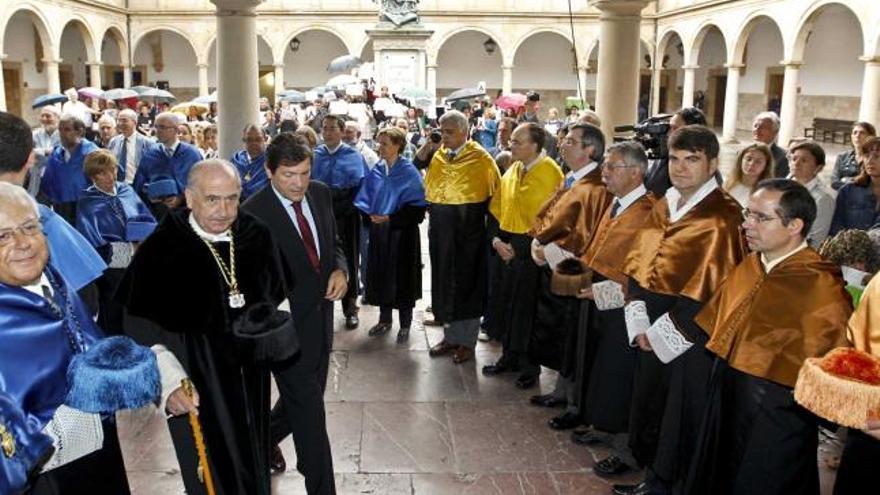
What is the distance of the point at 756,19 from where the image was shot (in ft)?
78.7

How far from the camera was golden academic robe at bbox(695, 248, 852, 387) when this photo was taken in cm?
283

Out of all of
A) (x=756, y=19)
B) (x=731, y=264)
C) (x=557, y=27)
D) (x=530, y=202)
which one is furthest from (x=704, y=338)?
(x=557, y=27)

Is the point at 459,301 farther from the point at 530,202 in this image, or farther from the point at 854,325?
the point at 854,325

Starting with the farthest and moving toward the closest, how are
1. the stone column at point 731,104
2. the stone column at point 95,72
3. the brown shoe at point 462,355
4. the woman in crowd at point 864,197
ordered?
the stone column at point 95,72
the stone column at point 731,104
the brown shoe at point 462,355
the woman in crowd at point 864,197

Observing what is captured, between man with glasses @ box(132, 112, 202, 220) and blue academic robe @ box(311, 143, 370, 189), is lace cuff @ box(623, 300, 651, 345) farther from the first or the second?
man with glasses @ box(132, 112, 202, 220)

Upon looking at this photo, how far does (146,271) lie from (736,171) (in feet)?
13.2

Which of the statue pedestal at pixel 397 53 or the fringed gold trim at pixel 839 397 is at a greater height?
the statue pedestal at pixel 397 53

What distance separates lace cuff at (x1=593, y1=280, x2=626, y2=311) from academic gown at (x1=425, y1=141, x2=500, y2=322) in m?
1.94

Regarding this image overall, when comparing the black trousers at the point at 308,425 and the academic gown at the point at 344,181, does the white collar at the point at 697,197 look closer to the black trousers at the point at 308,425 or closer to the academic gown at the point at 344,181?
the black trousers at the point at 308,425

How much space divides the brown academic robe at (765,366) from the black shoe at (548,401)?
178 centimetres

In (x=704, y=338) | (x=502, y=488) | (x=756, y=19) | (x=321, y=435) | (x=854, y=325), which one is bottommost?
(x=502, y=488)

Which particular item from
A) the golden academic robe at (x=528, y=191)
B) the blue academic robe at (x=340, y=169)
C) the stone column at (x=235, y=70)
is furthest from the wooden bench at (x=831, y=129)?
the golden academic robe at (x=528, y=191)

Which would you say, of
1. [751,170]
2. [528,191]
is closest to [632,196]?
[528,191]

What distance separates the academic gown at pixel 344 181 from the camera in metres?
6.60
